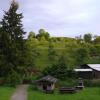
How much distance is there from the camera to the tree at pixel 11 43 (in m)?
63.2

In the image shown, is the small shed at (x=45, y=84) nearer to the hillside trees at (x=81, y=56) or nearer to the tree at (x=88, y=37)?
the hillside trees at (x=81, y=56)

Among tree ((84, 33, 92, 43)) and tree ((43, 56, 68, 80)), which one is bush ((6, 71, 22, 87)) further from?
tree ((84, 33, 92, 43))

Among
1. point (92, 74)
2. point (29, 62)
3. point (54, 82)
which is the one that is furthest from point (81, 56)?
point (54, 82)

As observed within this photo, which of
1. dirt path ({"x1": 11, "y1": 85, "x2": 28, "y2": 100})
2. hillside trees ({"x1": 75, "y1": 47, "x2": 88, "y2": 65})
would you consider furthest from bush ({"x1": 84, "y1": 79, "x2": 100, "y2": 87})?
hillside trees ({"x1": 75, "y1": 47, "x2": 88, "y2": 65})

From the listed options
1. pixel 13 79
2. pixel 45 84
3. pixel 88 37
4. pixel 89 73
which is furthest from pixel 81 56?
pixel 88 37

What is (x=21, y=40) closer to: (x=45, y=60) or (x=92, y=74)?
(x=92, y=74)

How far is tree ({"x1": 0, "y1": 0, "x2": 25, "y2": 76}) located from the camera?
63188 millimetres

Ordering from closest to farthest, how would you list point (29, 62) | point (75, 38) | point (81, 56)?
point (29, 62), point (81, 56), point (75, 38)

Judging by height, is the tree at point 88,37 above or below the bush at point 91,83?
above

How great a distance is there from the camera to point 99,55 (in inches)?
3748

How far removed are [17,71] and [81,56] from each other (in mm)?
26255

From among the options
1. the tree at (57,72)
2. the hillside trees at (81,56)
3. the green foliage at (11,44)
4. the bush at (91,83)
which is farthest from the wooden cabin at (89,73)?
the hillside trees at (81,56)

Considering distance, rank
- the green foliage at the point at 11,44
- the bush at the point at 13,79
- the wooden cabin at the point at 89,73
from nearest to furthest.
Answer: the bush at the point at 13,79
the green foliage at the point at 11,44
the wooden cabin at the point at 89,73

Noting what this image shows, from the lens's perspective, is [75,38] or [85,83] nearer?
[85,83]
